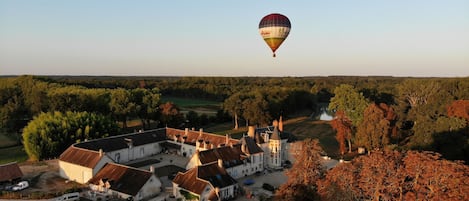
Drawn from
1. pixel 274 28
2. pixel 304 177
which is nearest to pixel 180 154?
pixel 274 28

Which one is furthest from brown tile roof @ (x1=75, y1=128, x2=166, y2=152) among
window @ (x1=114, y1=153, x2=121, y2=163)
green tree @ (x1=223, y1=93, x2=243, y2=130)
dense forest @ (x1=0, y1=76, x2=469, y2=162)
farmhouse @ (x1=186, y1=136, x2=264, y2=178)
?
green tree @ (x1=223, y1=93, x2=243, y2=130)

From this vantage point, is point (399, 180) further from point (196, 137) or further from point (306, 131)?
point (306, 131)

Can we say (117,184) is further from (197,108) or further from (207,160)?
(197,108)

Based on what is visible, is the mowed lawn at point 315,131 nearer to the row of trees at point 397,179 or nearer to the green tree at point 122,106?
the green tree at point 122,106

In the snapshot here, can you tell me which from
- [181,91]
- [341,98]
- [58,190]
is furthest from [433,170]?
[181,91]

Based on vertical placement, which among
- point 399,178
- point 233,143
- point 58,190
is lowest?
point 58,190
